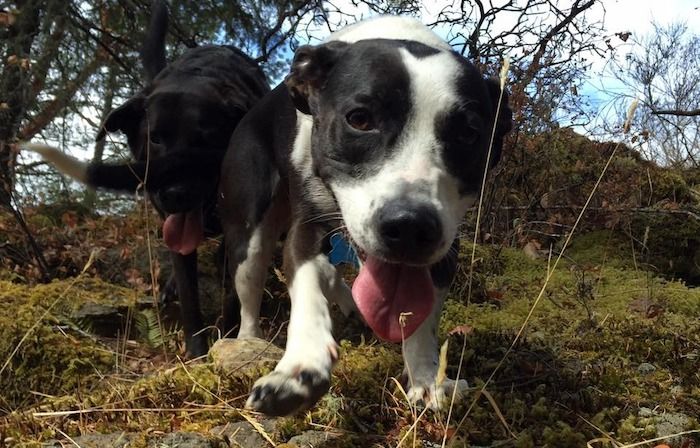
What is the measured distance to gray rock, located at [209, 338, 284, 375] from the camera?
9.13 feet

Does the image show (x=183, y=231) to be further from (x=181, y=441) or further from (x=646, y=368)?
(x=646, y=368)

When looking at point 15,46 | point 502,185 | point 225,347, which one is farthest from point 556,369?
point 15,46

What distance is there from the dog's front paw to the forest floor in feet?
→ 0.11

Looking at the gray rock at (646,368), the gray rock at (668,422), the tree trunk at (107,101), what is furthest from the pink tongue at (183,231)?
the tree trunk at (107,101)

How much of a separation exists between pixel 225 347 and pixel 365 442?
939 mm

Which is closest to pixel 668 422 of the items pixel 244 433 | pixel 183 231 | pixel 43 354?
pixel 244 433

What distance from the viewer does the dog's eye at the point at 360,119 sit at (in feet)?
8.23

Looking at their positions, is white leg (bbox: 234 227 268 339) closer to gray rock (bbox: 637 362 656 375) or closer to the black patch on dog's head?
the black patch on dog's head

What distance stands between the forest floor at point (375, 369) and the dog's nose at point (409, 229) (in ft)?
1.10

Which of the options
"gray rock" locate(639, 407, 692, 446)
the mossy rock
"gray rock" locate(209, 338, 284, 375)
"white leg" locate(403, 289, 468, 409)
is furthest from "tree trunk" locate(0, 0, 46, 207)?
"gray rock" locate(639, 407, 692, 446)

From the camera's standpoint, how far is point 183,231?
4246 millimetres

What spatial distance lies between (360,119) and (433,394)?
969 millimetres

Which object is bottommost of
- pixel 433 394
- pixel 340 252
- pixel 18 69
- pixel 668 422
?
pixel 668 422

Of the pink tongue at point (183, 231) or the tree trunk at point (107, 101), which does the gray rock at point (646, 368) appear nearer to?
the pink tongue at point (183, 231)
